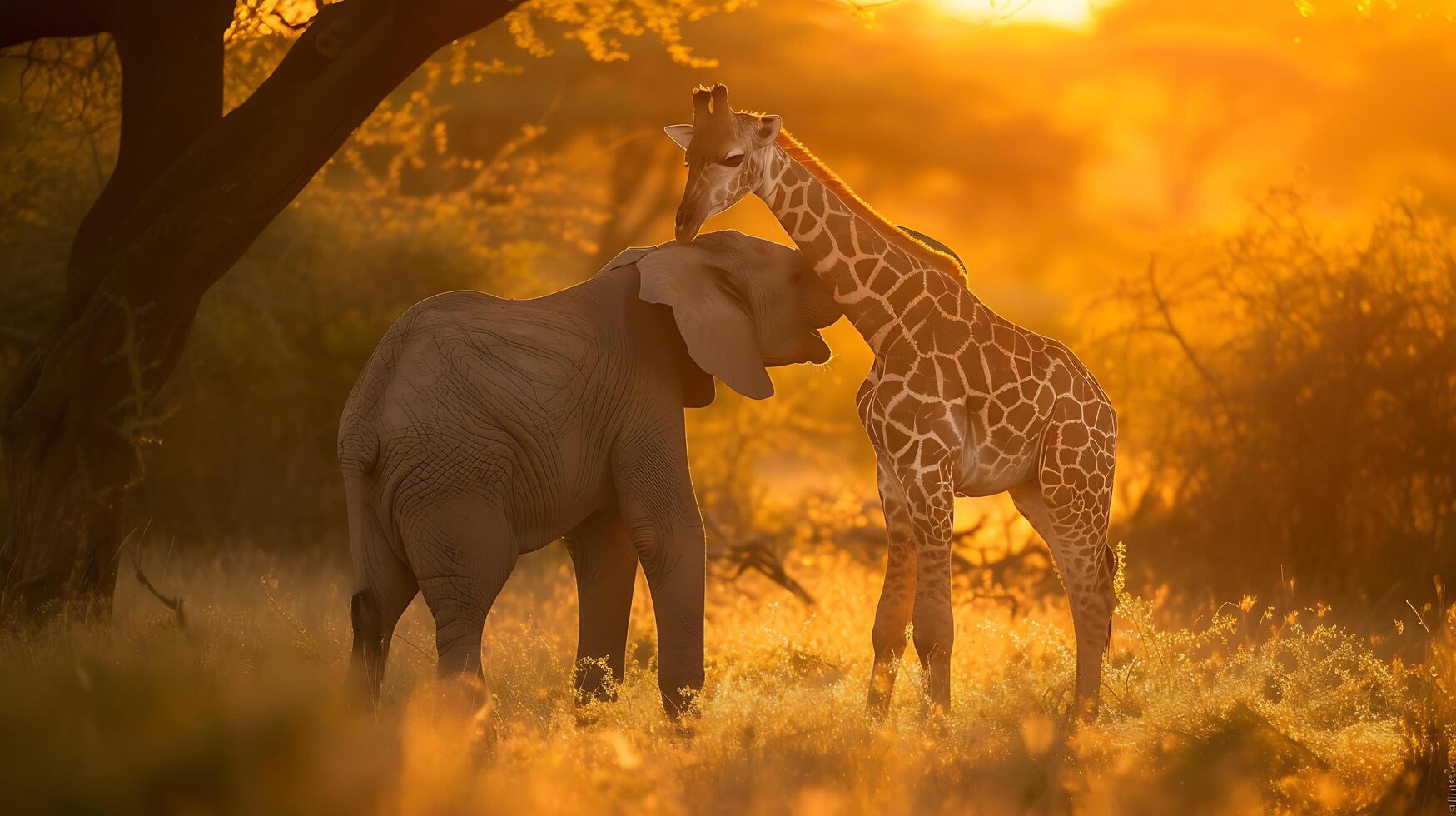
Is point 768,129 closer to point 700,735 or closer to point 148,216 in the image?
point 700,735

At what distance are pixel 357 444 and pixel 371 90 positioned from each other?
2.89m

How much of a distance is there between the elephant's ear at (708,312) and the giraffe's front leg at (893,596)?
0.79 meters

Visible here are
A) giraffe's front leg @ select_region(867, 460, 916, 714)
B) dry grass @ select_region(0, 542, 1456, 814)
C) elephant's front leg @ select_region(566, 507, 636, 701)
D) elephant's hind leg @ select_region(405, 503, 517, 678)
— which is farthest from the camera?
elephant's front leg @ select_region(566, 507, 636, 701)

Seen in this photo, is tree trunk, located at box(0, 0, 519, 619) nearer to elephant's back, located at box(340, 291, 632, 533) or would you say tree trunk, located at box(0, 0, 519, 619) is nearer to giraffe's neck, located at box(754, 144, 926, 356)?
elephant's back, located at box(340, 291, 632, 533)

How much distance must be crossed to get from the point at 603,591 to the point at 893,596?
1.48m

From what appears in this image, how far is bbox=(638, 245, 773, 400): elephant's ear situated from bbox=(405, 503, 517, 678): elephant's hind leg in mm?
1312

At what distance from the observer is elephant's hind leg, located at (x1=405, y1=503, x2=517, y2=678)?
22.6ft

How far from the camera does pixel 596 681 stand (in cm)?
800

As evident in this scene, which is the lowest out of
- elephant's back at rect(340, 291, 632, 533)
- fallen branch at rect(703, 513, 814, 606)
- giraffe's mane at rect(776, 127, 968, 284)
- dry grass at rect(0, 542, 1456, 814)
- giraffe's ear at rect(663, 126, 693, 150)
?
fallen branch at rect(703, 513, 814, 606)

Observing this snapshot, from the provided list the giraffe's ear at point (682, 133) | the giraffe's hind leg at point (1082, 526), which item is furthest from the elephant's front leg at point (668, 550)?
the giraffe's hind leg at point (1082, 526)

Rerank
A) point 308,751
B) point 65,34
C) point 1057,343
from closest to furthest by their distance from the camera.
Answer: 1. point 308,751
2. point 1057,343
3. point 65,34

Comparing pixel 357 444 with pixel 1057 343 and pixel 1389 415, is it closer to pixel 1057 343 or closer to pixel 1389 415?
pixel 1057 343

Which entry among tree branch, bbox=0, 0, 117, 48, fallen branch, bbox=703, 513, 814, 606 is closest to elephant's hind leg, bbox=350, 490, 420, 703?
tree branch, bbox=0, 0, 117, 48

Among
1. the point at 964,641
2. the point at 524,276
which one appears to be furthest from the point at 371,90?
the point at 524,276
